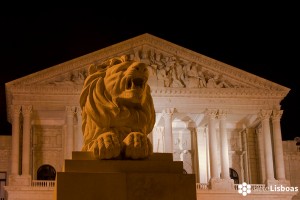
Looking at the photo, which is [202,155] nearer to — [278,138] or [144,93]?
[278,138]

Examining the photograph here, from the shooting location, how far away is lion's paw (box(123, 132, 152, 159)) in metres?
7.71

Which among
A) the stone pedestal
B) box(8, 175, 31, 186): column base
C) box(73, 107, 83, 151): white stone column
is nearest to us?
the stone pedestal

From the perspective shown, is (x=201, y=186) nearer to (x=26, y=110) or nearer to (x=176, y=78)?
(x=176, y=78)

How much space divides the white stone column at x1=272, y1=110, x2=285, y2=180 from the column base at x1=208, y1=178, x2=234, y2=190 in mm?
3811

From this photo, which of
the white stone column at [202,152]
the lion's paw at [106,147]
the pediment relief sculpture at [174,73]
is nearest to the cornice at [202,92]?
the pediment relief sculpture at [174,73]

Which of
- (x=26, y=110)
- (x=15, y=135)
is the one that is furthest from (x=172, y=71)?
(x=15, y=135)

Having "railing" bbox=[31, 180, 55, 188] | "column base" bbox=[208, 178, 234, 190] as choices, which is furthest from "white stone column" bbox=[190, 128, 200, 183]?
"railing" bbox=[31, 180, 55, 188]

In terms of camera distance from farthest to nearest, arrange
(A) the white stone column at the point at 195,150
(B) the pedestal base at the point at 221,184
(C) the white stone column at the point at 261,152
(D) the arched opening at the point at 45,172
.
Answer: (A) the white stone column at the point at 195,150, (C) the white stone column at the point at 261,152, (D) the arched opening at the point at 45,172, (B) the pedestal base at the point at 221,184

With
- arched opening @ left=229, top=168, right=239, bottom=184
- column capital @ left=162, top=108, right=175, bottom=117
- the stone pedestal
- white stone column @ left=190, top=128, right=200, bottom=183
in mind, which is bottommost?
the stone pedestal

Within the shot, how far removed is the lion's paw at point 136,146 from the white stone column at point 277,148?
38.2 metres

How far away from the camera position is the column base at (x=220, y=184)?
43.3 meters

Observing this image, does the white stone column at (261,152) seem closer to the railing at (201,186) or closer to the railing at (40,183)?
the railing at (201,186)

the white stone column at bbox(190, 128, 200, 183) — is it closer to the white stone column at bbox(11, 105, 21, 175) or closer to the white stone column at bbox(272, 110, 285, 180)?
the white stone column at bbox(272, 110, 285, 180)

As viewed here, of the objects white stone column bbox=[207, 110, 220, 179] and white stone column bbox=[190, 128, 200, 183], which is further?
white stone column bbox=[190, 128, 200, 183]
